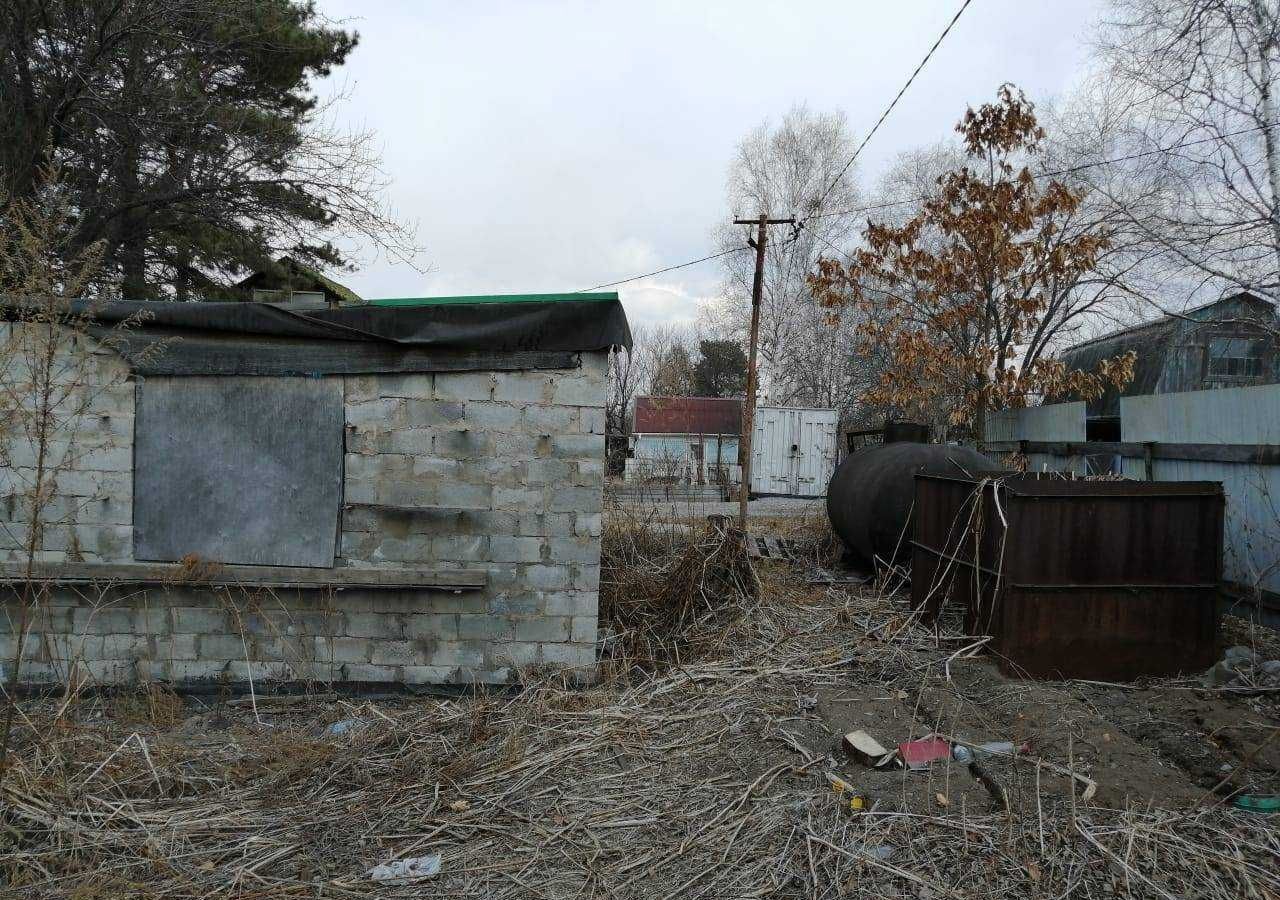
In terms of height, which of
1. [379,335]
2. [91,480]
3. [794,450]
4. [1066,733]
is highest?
[379,335]

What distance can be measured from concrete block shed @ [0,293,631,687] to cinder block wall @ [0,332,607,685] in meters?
0.01

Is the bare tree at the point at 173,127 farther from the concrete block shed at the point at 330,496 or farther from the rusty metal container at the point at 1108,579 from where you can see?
the rusty metal container at the point at 1108,579

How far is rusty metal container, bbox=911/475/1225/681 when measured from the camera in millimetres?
5449

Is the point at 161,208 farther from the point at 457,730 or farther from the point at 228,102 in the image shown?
the point at 457,730

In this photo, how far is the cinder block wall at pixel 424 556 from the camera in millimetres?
5551

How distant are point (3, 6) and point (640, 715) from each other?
1149 centimetres

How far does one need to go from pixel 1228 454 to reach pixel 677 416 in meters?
20.1

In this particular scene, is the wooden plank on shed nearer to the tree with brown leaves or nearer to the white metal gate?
the tree with brown leaves

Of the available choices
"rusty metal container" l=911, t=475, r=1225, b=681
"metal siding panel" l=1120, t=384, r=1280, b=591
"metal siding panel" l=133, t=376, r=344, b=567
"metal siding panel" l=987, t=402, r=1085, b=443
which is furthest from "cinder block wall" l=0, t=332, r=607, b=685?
"metal siding panel" l=987, t=402, r=1085, b=443

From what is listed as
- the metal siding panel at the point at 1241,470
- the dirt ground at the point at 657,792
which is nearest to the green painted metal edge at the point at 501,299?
the dirt ground at the point at 657,792

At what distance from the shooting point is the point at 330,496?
558cm

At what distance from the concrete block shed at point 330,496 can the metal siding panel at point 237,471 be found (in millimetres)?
14

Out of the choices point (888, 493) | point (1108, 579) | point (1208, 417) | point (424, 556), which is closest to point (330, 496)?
point (424, 556)

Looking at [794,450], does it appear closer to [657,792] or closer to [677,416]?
[677,416]
